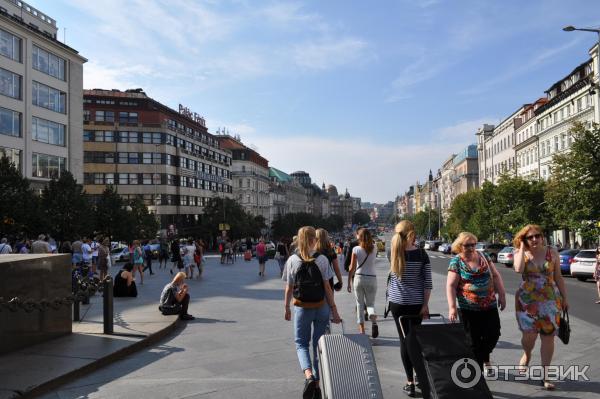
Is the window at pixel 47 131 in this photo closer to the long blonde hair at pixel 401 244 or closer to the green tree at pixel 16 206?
the green tree at pixel 16 206

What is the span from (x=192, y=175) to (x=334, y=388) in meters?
77.6

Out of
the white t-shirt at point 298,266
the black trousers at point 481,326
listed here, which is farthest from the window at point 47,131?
the black trousers at point 481,326

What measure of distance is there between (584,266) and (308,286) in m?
20.9

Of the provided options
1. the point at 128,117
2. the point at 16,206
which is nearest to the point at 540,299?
the point at 16,206

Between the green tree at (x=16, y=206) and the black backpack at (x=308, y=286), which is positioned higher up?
the green tree at (x=16, y=206)

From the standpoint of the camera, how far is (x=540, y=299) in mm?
6297

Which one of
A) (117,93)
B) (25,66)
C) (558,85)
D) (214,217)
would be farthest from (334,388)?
(117,93)

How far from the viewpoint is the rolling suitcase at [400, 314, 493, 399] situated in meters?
4.92

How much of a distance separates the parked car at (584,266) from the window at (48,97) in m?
40.0

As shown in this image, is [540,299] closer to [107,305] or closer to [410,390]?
[410,390]

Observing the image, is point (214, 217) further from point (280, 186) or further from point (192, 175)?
point (280, 186)

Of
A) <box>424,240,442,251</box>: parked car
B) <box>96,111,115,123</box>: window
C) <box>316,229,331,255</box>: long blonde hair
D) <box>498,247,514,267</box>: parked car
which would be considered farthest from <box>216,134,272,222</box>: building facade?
<box>316,229,331,255</box>: long blonde hair

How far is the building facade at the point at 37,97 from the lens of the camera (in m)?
40.4

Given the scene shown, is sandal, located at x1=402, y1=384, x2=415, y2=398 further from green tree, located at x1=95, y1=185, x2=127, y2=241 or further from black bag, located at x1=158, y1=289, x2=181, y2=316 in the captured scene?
green tree, located at x1=95, y1=185, x2=127, y2=241
